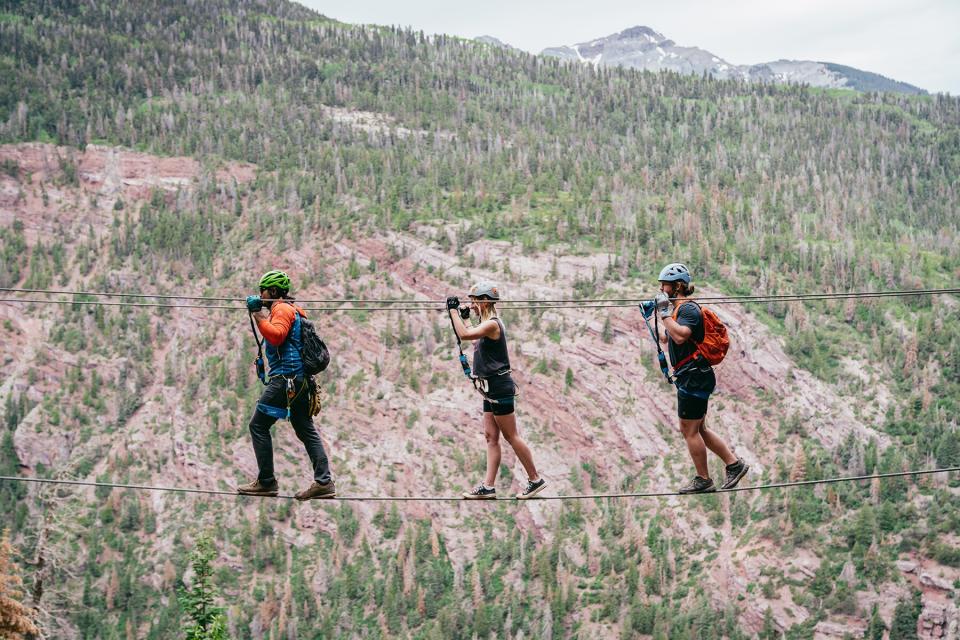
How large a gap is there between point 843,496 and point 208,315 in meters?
59.8

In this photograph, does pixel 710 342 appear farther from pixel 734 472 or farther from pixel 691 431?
pixel 734 472

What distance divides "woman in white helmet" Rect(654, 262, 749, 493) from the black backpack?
4.30 m

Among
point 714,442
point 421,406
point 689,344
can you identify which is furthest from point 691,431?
point 421,406

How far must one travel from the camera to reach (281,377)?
512 inches

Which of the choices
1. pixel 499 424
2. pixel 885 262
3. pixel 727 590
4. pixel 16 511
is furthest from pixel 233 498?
pixel 499 424

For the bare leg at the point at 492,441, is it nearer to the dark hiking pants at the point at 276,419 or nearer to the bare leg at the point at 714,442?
the dark hiking pants at the point at 276,419

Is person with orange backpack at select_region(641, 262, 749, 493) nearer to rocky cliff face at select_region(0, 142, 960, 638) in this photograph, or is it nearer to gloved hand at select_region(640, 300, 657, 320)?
gloved hand at select_region(640, 300, 657, 320)

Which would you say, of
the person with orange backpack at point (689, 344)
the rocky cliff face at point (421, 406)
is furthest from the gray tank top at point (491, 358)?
the rocky cliff face at point (421, 406)

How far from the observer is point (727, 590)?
7025cm

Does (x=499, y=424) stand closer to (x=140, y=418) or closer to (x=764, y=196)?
(x=140, y=418)

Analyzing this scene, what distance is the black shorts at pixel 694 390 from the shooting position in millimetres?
13148

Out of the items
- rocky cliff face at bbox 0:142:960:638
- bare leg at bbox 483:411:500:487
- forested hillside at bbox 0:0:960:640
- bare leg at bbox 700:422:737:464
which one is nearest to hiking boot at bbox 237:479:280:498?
bare leg at bbox 483:411:500:487

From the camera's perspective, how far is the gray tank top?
13.8 m

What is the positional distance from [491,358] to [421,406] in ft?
239
